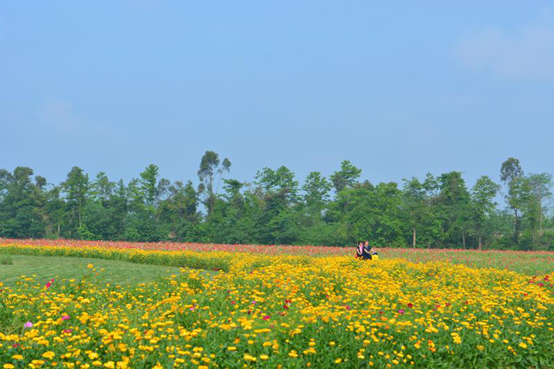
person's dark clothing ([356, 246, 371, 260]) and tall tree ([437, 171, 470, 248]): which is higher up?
tall tree ([437, 171, 470, 248])

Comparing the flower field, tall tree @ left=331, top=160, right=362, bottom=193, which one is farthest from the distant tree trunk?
the flower field

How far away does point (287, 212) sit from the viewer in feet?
143

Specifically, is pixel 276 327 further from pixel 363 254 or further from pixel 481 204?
pixel 481 204

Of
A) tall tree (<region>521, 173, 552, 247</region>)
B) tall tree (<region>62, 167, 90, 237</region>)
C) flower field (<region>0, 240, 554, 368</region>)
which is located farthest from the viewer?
tall tree (<region>62, 167, 90, 237</region>)

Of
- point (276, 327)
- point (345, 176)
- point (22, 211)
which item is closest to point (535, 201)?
point (345, 176)

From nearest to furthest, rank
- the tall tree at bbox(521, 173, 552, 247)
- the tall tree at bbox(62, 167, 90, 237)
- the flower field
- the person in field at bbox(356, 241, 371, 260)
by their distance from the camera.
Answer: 1. the flower field
2. the person in field at bbox(356, 241, 371, 260)
3. the tall tree at bbox(521, 173, 552, 247)
4. the tall tree at bbox(62, 167, 90, 237)

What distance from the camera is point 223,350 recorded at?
519 centimetres

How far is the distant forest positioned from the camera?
4250cm

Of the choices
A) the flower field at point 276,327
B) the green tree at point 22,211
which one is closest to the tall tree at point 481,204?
the flower field at point 276,327

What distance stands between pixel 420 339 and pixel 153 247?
2311 cm

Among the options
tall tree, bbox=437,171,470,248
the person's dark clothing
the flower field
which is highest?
tall tree, bbox=437,171,470,248

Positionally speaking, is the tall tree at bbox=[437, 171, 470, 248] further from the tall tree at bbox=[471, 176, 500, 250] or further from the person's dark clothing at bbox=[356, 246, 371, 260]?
the person's dark clothing at bbox=[356, 246, 371, 260]

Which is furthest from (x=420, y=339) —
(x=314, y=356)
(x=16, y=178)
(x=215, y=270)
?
(x=16, y=178)

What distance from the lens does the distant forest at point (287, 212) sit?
42500mm
